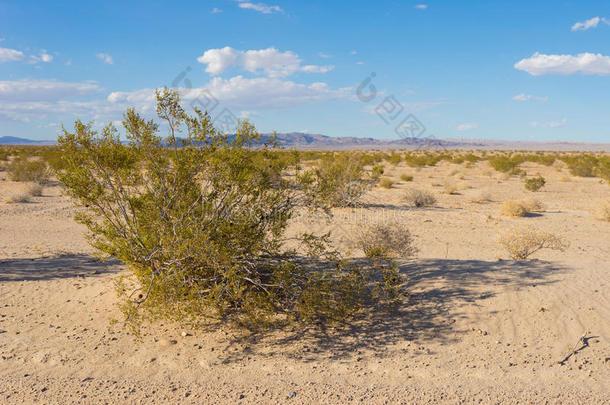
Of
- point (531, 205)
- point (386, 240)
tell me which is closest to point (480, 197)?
point (531, 205)

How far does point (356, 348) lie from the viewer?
17.7 feet

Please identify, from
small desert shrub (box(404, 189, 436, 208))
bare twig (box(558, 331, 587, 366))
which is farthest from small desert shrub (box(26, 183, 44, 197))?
bare twig (box(558, 331, 587, 366))

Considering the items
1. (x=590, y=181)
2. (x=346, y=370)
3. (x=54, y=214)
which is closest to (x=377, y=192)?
(x=54, y=214)

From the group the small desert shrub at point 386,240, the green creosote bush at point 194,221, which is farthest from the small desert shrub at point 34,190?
the small desert shrub at point 386,240

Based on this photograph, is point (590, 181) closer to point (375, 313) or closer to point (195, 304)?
point (375, 313)

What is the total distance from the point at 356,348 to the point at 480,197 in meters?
16.9

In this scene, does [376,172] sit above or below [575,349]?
above

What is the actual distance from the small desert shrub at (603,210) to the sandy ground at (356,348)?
8.91m

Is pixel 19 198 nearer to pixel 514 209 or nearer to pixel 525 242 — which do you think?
pixel 525 242

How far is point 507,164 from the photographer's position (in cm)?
3503

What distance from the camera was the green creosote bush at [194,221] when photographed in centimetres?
539

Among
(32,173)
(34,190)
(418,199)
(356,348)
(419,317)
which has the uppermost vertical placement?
(32,173)

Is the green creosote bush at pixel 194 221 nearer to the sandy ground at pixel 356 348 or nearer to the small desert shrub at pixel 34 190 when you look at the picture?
the sandy ground at pixel 356 348

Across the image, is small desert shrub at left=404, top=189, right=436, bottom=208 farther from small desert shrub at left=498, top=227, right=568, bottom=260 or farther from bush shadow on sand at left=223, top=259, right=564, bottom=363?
bush shadow on sand at left=223, top=259, right=564, bottom=363
